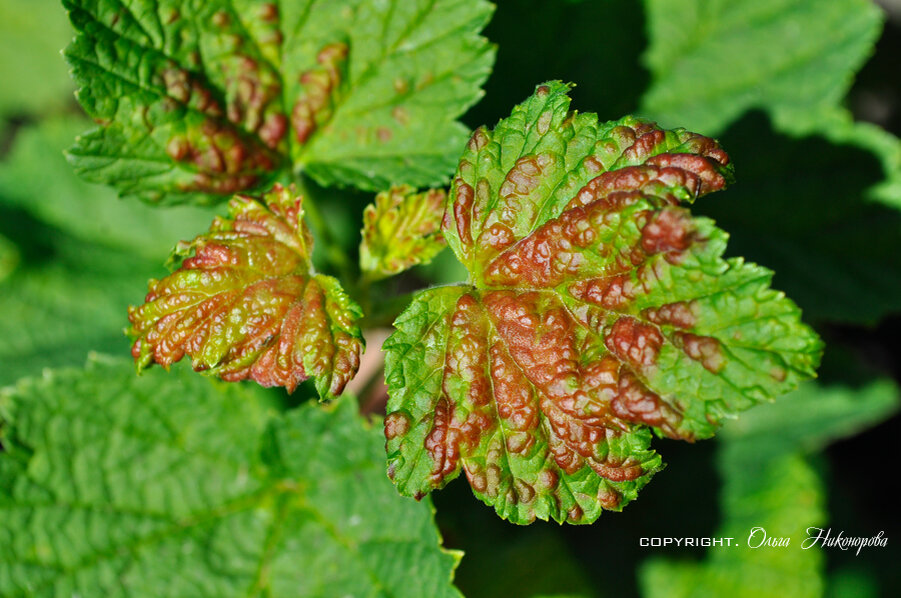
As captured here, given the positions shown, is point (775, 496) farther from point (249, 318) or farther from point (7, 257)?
point (7, 257)

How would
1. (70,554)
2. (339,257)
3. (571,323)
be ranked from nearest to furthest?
(571,323), (70,554), (339,257)

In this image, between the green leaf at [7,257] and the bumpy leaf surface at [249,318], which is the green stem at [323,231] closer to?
the bumpy leaf surface at [249,318]

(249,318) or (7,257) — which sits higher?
(7,257)

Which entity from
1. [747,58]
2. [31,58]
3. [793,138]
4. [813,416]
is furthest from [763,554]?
[31,58]

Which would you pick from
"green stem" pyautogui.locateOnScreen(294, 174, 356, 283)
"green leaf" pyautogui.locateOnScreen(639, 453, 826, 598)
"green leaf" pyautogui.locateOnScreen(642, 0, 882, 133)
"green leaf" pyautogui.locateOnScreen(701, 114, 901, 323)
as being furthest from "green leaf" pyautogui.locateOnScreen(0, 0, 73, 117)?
"green leaf" pyautogui.locateOnScreen(639, 453, 826, 598)

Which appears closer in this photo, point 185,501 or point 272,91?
point 272,91

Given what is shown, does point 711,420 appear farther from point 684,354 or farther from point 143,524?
point 143,524

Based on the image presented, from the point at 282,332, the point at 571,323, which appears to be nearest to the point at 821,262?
the point at 571,323
